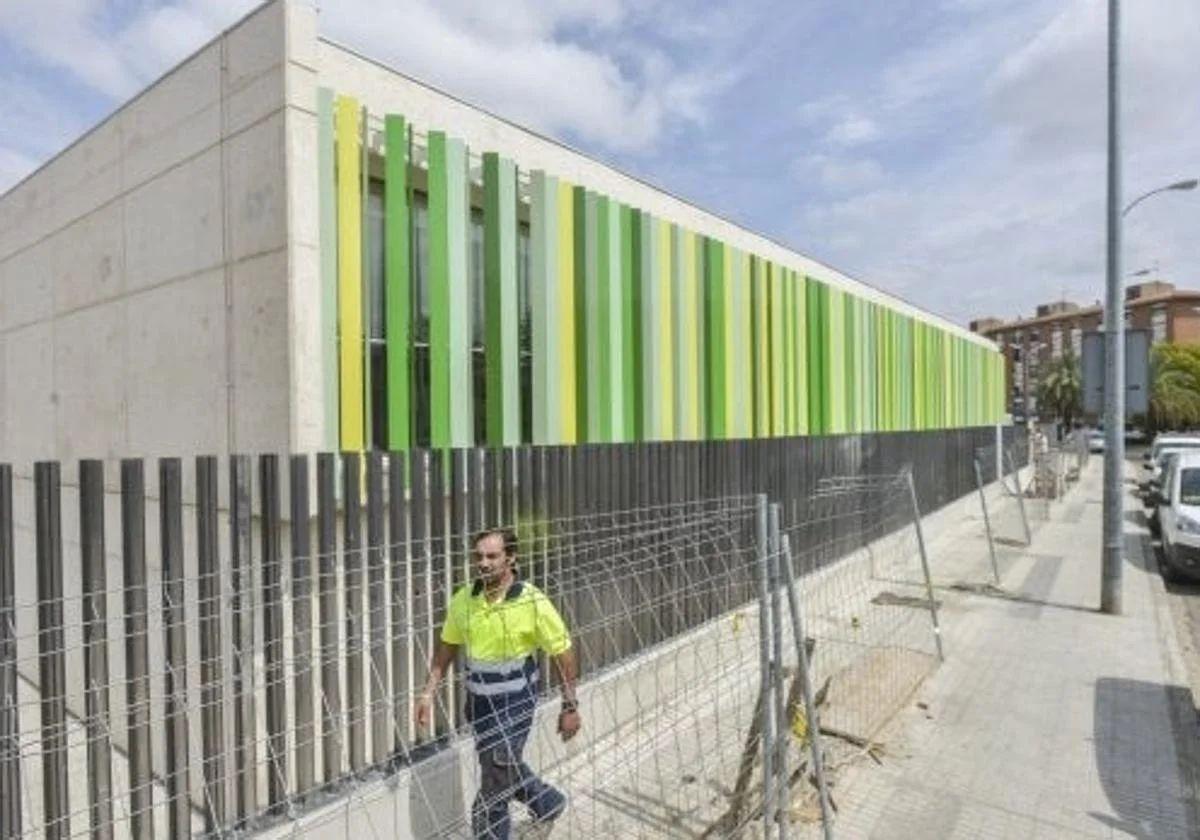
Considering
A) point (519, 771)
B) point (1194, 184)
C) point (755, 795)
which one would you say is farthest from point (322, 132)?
point (1194, 184)

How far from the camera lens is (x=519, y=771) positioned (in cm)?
425

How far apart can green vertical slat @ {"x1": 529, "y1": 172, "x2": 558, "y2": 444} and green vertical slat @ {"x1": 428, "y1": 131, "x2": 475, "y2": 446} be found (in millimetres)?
934

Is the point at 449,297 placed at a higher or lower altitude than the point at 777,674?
higher

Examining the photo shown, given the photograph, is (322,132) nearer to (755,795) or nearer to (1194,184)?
(755,795)

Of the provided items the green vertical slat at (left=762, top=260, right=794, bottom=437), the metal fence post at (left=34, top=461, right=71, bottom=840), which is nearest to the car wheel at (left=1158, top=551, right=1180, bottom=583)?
the green vertical slat at (left=762, top=260, right=794, bottom=437)

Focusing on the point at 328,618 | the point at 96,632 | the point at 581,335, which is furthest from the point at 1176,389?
the point at 96,632

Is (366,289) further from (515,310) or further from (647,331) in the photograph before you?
(647,331)

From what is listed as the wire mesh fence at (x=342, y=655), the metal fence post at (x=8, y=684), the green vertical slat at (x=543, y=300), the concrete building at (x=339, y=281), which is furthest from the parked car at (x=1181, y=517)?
the metal fence post at (x=8, y=684)

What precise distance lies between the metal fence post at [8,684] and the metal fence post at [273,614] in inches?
41.8

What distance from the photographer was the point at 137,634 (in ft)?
12.2

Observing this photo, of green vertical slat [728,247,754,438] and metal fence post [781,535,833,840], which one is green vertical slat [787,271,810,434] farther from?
metal fence post [781,535,833,840]

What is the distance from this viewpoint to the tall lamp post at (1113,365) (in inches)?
402

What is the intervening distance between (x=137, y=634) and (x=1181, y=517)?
13.5 m

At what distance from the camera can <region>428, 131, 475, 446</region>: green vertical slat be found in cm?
708
